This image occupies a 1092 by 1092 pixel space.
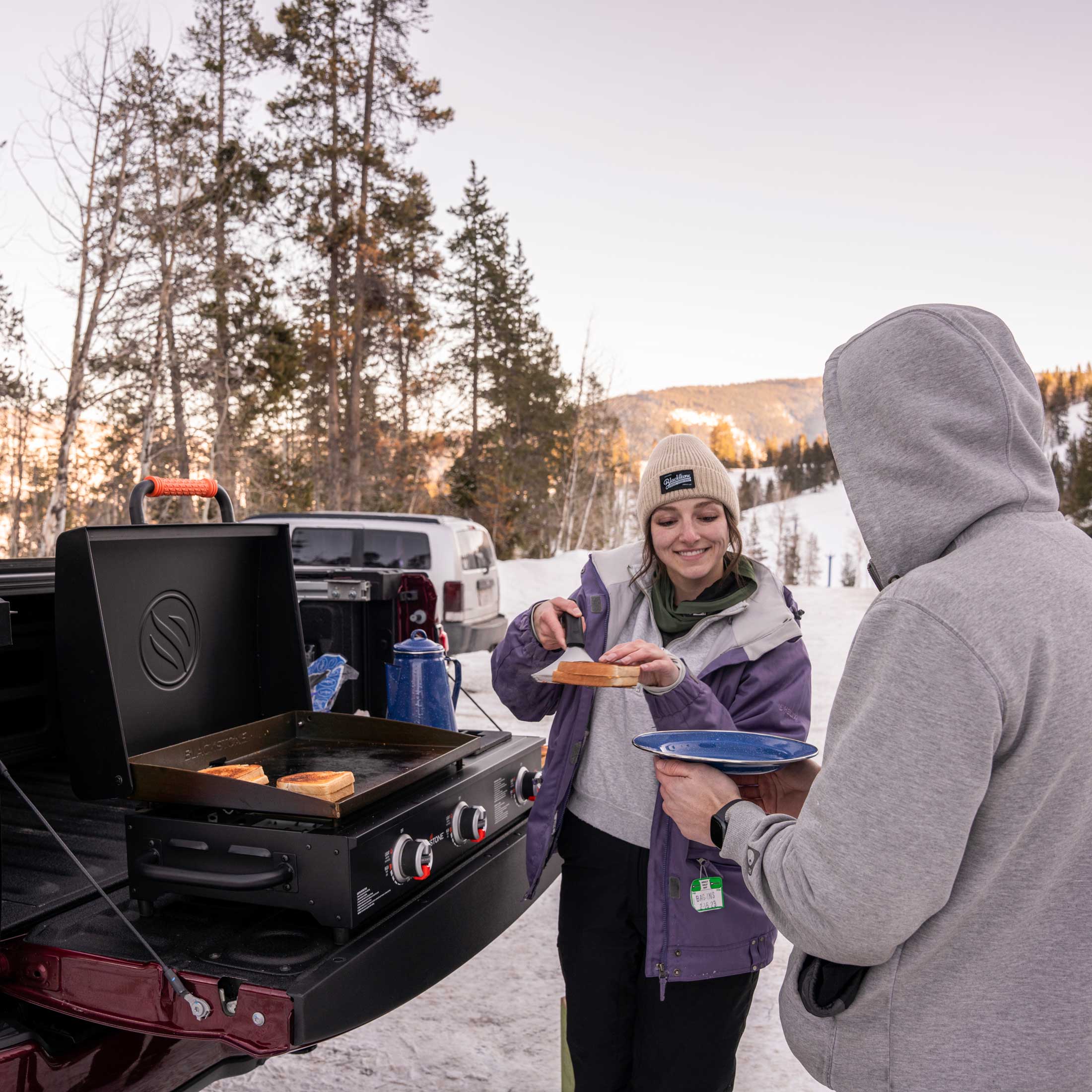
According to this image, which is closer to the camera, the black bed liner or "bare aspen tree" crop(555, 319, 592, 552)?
the black bed liner

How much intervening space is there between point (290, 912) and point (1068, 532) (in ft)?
5.46

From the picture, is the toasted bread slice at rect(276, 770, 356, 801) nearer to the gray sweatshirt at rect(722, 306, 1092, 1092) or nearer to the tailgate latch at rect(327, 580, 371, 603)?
the gray sweatshirt at rect(722, 306, 1092, 1092)

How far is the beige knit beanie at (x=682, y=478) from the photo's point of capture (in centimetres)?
258

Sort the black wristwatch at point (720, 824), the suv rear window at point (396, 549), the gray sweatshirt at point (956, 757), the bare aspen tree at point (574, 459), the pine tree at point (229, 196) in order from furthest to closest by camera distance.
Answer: the bare aspen tree at point (574, 459) → the pine tree at point (229, 196) → the suv rear window at point (396, 549) → the black wristwatch at point (720, 824) → the gray sweatshirt at point (956, 757)

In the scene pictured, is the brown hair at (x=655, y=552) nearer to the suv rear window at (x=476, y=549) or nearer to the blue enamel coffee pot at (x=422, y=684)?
the blue enamel coffee pot at (x=422, y=684)

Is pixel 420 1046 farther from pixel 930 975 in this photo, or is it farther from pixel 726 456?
pixel 726 456

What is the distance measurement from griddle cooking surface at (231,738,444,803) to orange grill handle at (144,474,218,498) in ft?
2.38

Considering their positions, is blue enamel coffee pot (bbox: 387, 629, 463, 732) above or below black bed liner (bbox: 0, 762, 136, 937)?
above

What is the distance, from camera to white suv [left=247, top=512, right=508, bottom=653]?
36.0 ft

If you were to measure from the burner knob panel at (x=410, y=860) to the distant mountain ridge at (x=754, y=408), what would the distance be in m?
86.7

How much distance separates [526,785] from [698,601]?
746mm

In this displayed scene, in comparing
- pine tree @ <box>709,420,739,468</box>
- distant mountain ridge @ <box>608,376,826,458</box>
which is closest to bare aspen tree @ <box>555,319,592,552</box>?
pine tree @ <box>709,420,739,468</box>

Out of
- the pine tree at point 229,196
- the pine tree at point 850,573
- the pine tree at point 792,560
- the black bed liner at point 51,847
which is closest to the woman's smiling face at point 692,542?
the black bed liner at point 51,847

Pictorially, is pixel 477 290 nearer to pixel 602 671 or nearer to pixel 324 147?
pixel 324 147
